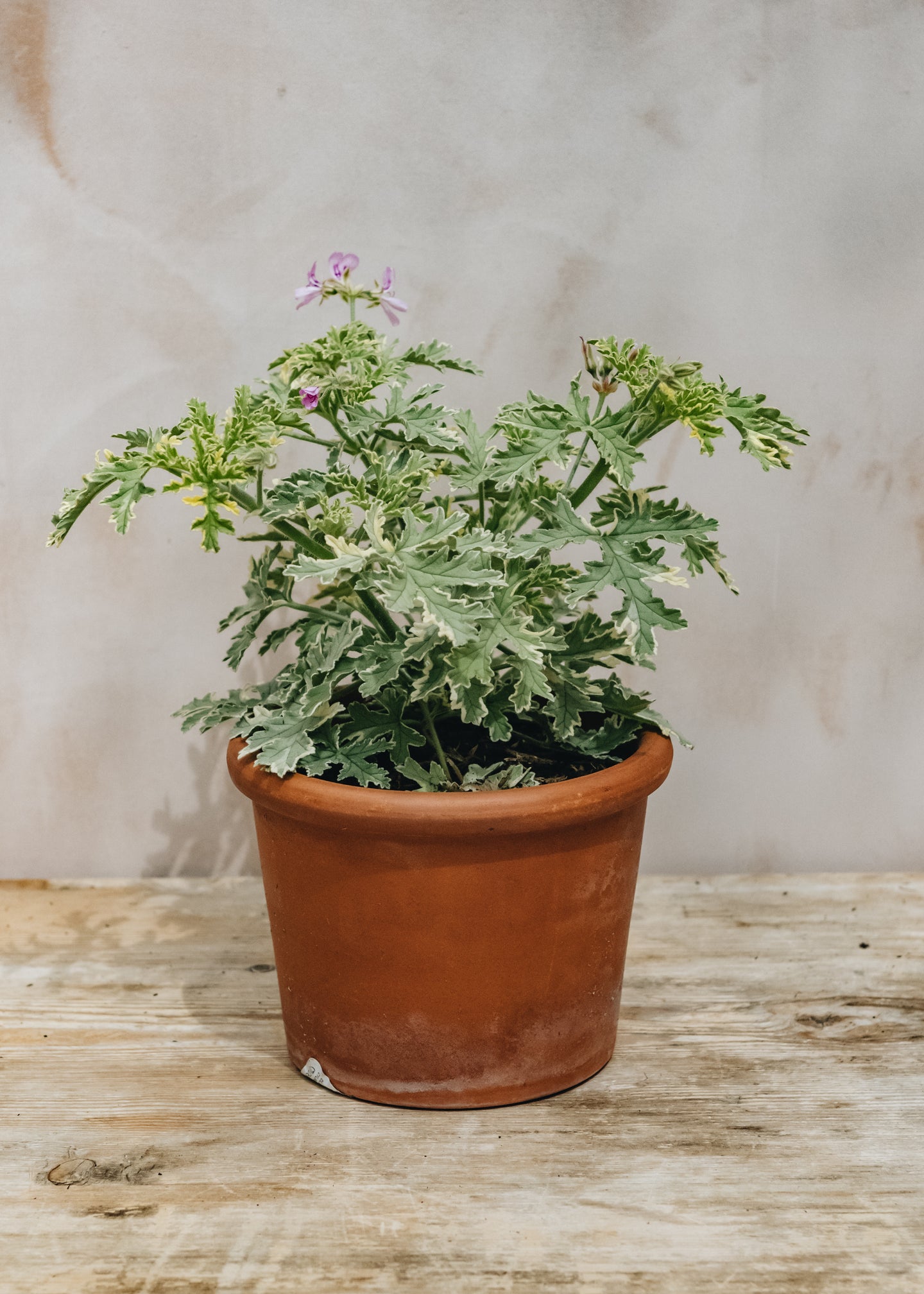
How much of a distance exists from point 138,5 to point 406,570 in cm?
95

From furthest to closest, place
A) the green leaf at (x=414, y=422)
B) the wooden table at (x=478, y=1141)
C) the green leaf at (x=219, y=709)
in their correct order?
the green leaf at (x=219, y=709) < the green leaf at (x=414, y=422) < the wooden table at (x=478, y=1141)

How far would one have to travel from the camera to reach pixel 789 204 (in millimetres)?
1513

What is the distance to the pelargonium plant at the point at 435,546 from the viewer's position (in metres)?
1.03

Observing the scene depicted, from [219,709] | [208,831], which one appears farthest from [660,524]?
[208,831]

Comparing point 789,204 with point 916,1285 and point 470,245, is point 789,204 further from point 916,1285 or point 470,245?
point 916,1285

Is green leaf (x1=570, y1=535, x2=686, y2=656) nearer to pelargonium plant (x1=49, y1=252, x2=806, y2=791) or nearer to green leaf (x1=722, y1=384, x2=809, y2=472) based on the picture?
pelargonium plant (x1=49, y1=252, x2=806, y2=791)

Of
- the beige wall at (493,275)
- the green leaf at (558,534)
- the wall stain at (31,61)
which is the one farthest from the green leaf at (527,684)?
the wall stain at (31,61)

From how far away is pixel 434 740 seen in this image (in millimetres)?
1158

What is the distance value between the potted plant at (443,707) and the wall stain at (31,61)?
1.98ft

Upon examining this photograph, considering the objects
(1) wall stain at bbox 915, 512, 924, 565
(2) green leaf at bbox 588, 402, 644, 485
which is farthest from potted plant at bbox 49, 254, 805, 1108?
(1) wall stain at bbox 915, 512, 924, 565

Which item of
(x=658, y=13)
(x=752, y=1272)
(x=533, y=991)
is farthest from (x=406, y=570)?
(x=658, y=13)

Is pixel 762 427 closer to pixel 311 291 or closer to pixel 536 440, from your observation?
pixel 536 440

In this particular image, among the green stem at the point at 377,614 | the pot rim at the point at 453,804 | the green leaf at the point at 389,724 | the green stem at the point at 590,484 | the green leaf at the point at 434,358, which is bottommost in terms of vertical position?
the pot rim at the point at 453,804

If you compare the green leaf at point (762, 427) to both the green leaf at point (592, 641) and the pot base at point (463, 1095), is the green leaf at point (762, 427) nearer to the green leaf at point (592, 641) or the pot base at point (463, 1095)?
the green leaf at point (592, 641)
